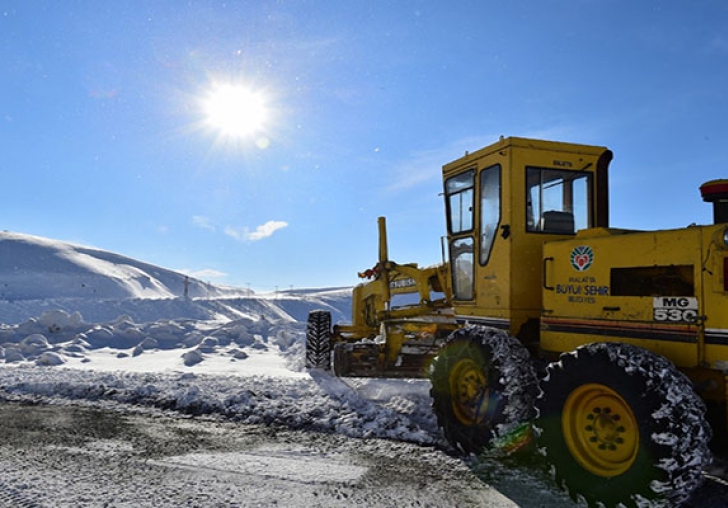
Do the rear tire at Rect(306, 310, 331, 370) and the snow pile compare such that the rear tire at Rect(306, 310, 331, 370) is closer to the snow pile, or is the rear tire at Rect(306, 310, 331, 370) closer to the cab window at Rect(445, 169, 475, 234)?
the snow pile

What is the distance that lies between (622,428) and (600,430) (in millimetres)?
192

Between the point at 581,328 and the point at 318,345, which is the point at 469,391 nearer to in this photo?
the point at 581,328

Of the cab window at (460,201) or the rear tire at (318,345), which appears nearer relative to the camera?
the cab window at (460,201)

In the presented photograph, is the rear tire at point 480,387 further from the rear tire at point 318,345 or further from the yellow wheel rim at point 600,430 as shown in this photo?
the rear tire at point 318,345

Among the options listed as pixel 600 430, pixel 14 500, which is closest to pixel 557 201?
pixel 600 430

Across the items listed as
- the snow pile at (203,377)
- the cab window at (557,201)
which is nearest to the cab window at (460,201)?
the cab window at (557,201)

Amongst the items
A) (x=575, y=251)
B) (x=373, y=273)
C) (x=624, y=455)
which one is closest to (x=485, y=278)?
(x=575, y=251)

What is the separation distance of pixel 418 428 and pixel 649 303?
297cm

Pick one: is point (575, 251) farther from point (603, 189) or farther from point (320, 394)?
point (320, 394)

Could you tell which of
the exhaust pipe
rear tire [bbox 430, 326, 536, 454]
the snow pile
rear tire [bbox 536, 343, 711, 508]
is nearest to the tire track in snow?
the snow pile

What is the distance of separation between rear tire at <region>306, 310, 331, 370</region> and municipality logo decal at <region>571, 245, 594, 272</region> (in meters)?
7.81

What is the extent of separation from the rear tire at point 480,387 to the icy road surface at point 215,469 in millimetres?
341

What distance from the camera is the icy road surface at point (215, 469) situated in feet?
13.4

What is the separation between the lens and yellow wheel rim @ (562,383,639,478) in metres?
3.82
